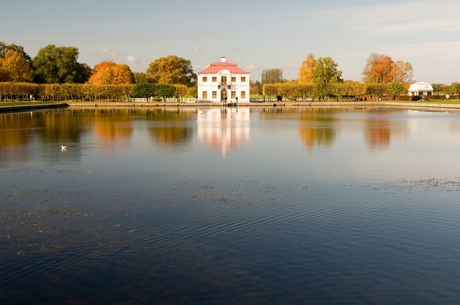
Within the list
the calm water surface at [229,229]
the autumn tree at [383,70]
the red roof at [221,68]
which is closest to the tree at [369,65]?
the autumn tree at [383,70]

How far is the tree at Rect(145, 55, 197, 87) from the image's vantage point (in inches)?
3565

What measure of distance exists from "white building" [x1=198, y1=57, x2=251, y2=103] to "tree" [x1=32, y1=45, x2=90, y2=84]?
23771 mm

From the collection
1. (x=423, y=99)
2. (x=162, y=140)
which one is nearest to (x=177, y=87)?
(x=423, y=99)

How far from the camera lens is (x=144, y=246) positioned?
7344mm

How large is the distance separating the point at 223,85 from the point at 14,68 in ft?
107

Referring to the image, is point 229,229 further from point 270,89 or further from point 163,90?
point 270,89

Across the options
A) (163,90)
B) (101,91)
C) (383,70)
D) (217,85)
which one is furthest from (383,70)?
(101,91)

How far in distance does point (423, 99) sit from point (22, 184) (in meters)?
78.2

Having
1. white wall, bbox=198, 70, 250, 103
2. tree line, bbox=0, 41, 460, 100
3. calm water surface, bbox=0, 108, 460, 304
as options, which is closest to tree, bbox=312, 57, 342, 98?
tree line, bbox=0, 41, 460, 100

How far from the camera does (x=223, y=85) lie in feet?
246

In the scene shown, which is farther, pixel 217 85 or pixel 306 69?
pixel 306 69

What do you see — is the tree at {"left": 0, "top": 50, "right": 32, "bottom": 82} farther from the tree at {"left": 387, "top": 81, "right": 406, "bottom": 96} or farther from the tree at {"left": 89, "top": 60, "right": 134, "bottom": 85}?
the tree at {"left": 387, "top": 81, "right": 406, "bottom": 96}

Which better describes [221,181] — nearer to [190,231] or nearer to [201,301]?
[190,231]

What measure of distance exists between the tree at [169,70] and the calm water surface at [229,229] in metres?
75.6
